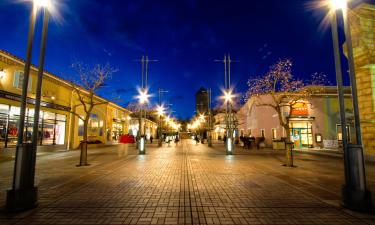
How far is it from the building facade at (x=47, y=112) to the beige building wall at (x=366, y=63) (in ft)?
60.3

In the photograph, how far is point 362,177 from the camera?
5555 millimetres

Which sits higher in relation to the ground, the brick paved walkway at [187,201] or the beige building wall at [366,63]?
the beige building wall at [366,63]

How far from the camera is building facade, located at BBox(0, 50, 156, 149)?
57.0 feet

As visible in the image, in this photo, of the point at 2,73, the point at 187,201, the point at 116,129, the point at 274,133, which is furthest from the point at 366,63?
the point at 116,129

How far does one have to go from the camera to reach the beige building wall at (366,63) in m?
15.1

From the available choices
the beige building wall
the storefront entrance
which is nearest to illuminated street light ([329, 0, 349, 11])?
the beige building wall

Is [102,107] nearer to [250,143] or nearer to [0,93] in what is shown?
[0,93]

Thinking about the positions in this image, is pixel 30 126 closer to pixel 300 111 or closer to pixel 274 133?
pixel 274 133

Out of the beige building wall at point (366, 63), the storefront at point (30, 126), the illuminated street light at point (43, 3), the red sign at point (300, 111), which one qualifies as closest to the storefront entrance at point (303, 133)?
the red sign at point (300, 111)

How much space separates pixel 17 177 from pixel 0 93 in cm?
1547

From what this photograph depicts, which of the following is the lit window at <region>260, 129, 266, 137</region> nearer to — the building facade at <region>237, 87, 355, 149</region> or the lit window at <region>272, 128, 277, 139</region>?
the lit window at <region>272, 128, 277, 139</region>

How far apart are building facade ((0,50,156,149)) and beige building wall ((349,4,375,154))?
60.3 ft

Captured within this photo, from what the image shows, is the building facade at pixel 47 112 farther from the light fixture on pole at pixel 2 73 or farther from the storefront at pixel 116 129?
the storefront at pixel 116 129

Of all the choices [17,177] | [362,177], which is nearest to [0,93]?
[17,177]
